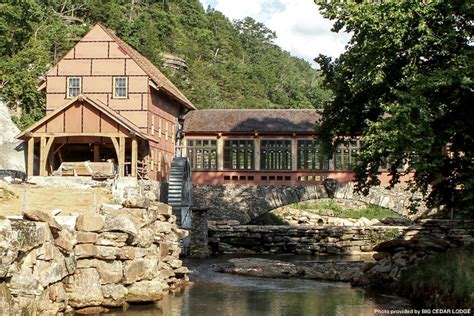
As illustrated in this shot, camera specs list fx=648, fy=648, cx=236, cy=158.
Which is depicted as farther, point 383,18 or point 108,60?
point 108,60

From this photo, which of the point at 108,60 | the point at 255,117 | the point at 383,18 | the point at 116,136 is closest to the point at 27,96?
the point at 108,60

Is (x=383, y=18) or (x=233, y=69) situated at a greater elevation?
(x=233, y=69)

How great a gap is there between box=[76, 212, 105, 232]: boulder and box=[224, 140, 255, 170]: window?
21.8 m

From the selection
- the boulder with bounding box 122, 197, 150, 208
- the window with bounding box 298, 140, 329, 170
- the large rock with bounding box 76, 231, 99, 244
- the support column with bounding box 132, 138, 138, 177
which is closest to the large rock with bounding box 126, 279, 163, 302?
the large rock with bounding box 76, 231, 99, 244

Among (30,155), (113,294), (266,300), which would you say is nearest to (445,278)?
(266,300)

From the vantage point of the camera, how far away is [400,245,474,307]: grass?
1346cm

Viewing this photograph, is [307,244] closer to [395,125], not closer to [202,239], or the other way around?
[202,239]

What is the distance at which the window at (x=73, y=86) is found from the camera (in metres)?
32.9

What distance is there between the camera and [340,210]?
4569cm

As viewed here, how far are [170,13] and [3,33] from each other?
34.3 meters

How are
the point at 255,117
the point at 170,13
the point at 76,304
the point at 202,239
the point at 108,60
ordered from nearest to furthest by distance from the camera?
the point at 76,304
the point at 202,239
the point at 108,60
the point at 255,117
the point at 170,13

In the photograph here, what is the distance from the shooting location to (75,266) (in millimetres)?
13266

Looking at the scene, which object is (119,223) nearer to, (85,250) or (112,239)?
(112,239)

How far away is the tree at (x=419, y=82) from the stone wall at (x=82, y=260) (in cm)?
609
